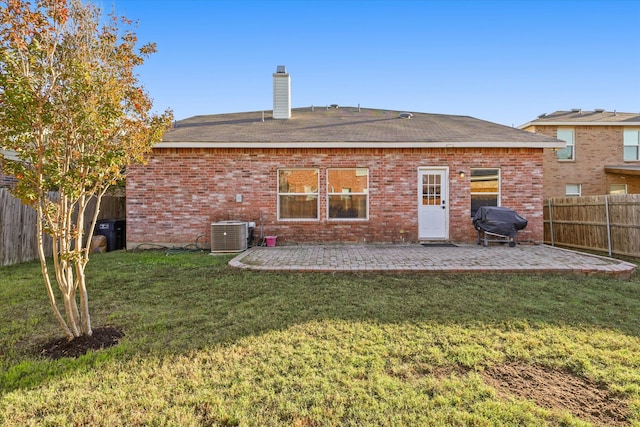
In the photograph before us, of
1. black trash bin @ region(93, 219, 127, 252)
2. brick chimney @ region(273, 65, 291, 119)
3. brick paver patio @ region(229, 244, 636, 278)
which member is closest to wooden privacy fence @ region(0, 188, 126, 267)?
black trash bin @ region(93, 219, 127, 252)

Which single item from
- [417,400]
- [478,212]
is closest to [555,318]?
[417,400]

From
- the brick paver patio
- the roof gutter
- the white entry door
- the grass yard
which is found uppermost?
the roof gutter

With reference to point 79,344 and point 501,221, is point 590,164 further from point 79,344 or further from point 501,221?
point 79,344

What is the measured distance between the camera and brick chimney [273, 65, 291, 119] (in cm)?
1248

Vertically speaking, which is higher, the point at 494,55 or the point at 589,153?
the point at 494,55

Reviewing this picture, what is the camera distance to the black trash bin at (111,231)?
31.5 ft

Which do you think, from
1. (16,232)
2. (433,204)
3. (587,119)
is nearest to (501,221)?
(433,204)

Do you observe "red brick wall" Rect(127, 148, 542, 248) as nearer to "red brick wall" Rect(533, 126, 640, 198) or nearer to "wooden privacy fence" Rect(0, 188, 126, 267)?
"wooden privacy fence" Rect(0, 188, 126, 267)

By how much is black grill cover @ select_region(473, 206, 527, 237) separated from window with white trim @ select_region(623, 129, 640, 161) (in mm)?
13219

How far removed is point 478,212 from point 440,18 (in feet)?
24.2

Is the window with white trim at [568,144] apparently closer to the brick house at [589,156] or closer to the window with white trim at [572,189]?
the brick house at [589,156]

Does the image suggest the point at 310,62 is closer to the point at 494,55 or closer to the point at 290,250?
the point at 494,55

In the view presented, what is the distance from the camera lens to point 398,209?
983 centimetres

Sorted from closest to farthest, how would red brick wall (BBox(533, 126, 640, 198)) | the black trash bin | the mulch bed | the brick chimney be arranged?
the mulch bed, the black trash bin, the brick chimney, red brick wall (BBox(533, 126, 640, 198))
